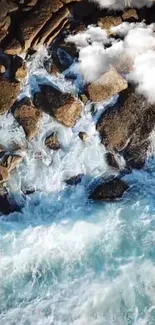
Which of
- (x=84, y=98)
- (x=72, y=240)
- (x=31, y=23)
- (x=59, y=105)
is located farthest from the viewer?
(x=31, y=23)

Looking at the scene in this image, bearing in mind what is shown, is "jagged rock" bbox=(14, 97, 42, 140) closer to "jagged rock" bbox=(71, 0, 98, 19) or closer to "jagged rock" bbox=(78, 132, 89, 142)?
"jagged rock" bbox=(78, 132, 89, 142)

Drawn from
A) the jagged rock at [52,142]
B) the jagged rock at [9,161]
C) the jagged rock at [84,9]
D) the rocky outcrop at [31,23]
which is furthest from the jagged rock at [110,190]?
the jagged rock at [84,9]

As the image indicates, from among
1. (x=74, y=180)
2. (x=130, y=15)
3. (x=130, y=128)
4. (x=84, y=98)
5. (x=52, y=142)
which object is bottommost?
(x=74, y=180)

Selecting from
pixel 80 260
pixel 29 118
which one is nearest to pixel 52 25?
pixel 29 118

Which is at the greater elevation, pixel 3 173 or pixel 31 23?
pixel 31 23

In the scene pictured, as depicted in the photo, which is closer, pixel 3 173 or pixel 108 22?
pixel 3 173

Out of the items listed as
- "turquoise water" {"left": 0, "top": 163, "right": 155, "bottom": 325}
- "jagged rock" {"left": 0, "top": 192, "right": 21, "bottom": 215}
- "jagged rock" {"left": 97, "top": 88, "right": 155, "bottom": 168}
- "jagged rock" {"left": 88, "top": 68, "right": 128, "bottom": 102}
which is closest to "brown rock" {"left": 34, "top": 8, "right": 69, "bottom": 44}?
"jagged rock" {"left": 88, "top": 68, "right": 128, "bottom": 102}

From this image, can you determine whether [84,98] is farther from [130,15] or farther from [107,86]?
[130,15]
